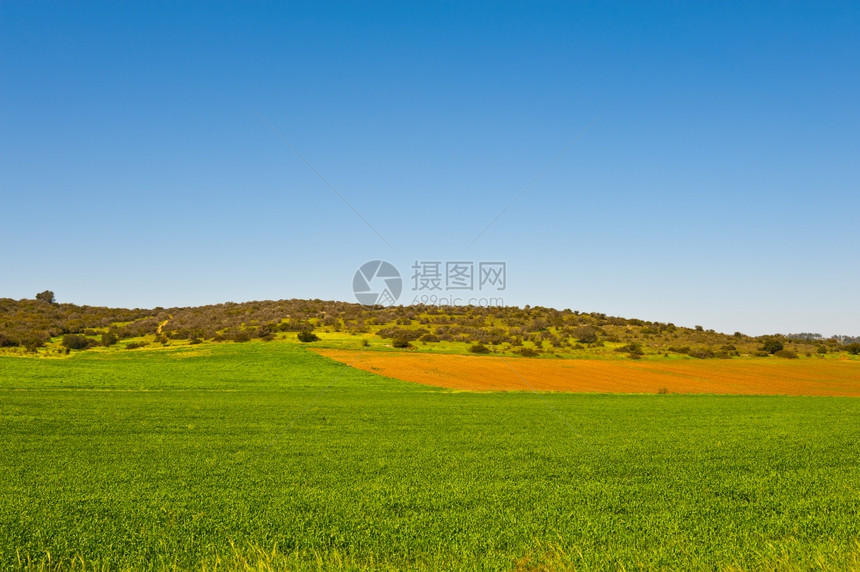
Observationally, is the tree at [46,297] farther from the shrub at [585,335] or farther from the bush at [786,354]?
the bush at [786,354]

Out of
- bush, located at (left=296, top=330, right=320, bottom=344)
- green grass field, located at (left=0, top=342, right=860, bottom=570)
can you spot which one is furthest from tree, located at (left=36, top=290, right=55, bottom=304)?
green grass field, located at (left=0, top=342, right=860, bottom=570)

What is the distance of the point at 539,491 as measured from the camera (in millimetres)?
12297

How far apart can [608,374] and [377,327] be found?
41.2m

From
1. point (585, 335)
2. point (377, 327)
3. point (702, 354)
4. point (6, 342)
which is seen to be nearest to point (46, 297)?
point (6, 342)

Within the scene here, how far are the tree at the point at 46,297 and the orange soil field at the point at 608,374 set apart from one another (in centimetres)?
8277

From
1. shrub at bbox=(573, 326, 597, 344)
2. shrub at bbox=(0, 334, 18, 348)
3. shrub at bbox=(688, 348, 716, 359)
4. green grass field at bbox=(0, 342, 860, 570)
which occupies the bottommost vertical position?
green grass field at bbox=(0, 342, 860, 570)

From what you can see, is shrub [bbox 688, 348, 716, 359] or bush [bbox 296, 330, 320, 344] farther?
shrub [bbox 688, 348, 716, 359]

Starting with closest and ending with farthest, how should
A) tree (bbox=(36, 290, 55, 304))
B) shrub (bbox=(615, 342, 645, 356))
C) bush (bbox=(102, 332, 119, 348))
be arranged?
bush (bbox=(102, 332, 119, 348))
shrub (bbox=(615, 342, 645, 356))
tree (bbox=(36, 290, 55, 304))

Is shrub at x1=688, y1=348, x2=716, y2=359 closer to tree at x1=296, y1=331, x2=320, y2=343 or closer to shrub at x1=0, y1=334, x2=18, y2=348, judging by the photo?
tree at x1=296, y1=331, x2=320, y2=343

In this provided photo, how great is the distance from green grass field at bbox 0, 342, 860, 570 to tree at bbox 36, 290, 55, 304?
101 metres

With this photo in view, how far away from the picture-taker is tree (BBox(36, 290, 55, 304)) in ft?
366

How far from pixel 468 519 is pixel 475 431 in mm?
11545

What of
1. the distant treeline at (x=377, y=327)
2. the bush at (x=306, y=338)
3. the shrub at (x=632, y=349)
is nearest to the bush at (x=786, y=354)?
the distant treeline at (x=377, y=327)

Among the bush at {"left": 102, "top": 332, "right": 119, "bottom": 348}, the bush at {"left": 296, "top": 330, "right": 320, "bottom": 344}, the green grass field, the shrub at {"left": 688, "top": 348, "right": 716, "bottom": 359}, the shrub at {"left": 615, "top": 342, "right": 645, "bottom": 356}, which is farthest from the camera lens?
the shrub at {"left": 688, "top": 348, "right": 716, "bottom": 359}
